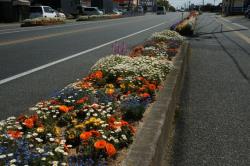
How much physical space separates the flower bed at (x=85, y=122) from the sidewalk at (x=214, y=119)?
68 centimetres

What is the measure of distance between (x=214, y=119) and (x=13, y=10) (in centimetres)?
3944

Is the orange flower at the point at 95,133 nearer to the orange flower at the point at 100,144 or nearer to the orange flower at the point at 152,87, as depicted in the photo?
the orange flower at the point at 100,144

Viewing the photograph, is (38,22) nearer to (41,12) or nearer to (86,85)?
(41,12)

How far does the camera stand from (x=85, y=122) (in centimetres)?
452

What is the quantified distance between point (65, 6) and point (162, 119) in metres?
67.6

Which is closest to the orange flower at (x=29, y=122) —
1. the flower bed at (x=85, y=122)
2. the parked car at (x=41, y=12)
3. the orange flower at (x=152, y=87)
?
the flower bed at (x=85, y=122)

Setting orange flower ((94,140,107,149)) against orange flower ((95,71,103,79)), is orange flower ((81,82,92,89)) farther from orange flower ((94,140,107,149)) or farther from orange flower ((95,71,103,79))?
orange flower ((94,140,107,149))

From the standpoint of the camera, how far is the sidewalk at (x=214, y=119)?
4.89 metres

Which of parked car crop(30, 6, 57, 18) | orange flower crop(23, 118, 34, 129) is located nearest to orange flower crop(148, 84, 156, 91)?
orange flower crop(23, 118, 34, 129)

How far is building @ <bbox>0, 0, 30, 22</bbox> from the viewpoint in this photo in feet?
137

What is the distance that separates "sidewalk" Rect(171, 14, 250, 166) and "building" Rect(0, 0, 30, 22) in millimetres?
34078

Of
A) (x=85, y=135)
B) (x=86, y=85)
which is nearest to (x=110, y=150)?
(x=85, y=135)

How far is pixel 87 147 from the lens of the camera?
3.83 metres

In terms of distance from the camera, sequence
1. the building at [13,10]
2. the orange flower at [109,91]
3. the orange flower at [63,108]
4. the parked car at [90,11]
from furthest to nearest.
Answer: the parked car at [90,11], the building at [13,10], the orange flower at [109,91], the orange flower at [63,108]
